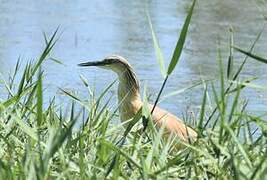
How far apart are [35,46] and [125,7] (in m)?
2.35

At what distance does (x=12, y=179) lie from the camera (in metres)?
2.73

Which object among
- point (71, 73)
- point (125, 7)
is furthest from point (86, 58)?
point (125, 7)

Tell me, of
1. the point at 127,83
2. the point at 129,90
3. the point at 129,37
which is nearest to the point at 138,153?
the point at 129,90

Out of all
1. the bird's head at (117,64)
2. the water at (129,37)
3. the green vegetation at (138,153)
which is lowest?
the water at (129,37)

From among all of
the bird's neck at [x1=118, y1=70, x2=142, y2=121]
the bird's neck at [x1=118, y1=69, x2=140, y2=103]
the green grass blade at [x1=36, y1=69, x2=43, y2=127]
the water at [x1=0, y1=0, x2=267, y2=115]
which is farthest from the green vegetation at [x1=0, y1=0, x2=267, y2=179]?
the water at [x1=0, y1=0, x2=267, y2=115]

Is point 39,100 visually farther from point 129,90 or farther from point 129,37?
point 129,37

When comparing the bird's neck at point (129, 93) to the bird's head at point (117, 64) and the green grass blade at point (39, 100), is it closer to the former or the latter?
the bird's head at point (117, 64)

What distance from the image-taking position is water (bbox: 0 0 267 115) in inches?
298

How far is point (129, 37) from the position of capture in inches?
369

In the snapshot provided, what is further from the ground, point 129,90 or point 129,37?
point 129,90

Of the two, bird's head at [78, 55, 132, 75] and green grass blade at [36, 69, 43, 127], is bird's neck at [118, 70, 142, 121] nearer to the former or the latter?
bird's head at [78, 55, 132, 75]

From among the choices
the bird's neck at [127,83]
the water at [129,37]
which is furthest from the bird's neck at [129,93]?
the water at [129,37]

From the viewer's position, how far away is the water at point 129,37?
756 cm

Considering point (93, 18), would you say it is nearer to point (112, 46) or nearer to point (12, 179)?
point (112, 46)
